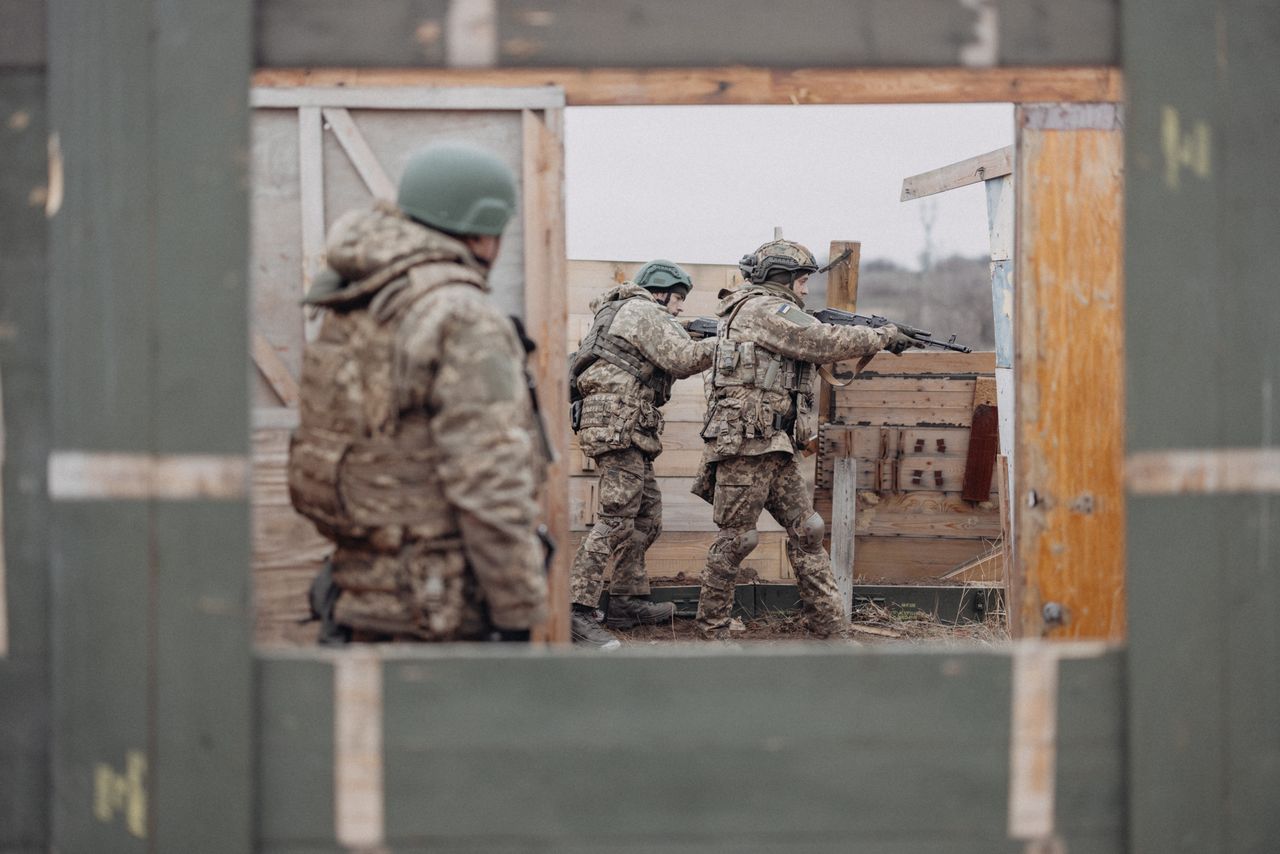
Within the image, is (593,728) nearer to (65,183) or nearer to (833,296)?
(65,183)

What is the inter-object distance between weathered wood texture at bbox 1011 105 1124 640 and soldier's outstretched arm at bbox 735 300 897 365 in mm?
2416

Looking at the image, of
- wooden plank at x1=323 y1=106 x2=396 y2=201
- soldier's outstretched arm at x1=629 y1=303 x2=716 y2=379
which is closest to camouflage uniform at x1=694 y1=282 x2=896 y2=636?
soldier's outstretched arm at x1=629 y1=303 x2=716 y2=379

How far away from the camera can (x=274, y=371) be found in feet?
12.4

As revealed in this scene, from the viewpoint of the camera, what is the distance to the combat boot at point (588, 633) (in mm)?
6348

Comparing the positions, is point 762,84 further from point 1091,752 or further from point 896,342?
point 896,342

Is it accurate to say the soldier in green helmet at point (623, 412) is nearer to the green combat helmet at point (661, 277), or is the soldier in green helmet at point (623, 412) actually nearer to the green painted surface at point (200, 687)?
the green combat helmet at point (661, 277)

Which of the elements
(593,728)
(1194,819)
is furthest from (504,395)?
(1194,819)

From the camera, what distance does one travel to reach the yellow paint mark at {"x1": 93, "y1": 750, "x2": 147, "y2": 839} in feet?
7.02

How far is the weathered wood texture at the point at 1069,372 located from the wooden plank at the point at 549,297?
1608 mm

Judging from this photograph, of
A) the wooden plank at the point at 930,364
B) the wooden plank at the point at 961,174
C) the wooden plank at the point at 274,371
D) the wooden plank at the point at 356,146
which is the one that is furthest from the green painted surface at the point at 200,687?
the wooden plank at the point at 930,364

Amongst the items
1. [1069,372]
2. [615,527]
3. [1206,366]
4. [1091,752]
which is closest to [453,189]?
[1206,366]

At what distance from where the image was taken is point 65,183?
7.13ft

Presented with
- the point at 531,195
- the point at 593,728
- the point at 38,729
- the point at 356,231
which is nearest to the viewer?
the point at 593,728

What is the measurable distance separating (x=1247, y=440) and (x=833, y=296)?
572 centimetres
